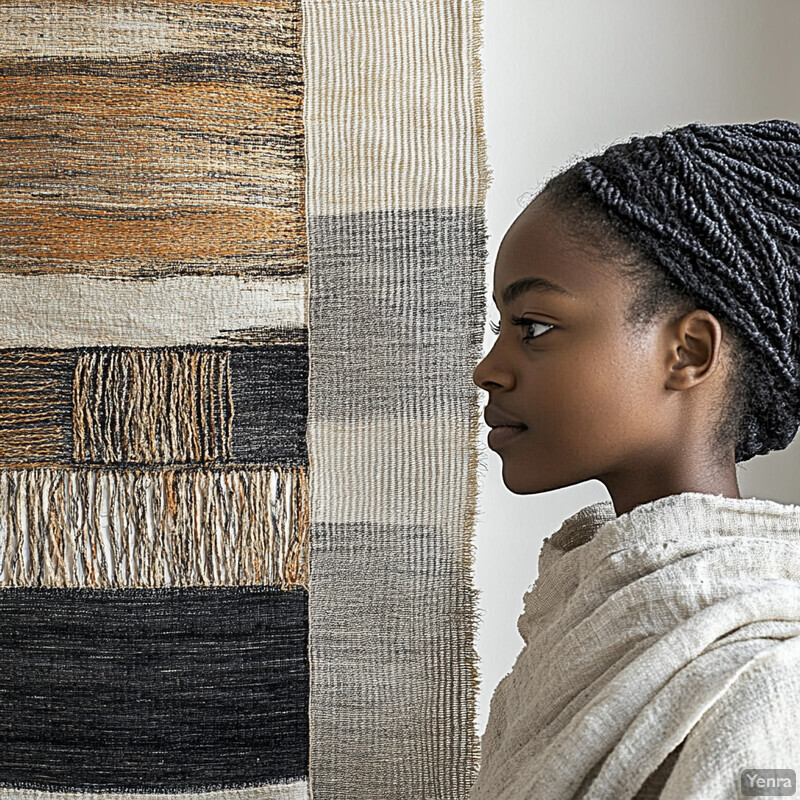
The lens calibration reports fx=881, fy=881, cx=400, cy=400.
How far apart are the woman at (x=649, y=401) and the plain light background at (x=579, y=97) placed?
0.58 m

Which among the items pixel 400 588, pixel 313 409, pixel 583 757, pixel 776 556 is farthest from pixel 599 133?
pixel 583 757

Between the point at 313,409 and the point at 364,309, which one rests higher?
the point at 364,309

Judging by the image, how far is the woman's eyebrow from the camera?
67cm

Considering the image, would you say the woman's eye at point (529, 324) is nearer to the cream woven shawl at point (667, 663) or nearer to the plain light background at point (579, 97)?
the cream woven shawl at point (667, 663)

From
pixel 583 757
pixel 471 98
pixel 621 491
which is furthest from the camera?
pixel 471 98

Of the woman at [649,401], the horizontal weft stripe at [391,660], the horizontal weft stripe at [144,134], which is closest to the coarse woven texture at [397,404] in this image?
the horizontal weft stripe at [391,660]

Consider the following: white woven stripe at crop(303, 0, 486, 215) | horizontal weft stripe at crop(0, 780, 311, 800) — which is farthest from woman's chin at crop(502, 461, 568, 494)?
horizontal weft stripe at crop(0, 780, 311, 800)

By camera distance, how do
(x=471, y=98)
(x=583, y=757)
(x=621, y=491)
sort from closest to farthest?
(x=583, y=757) < (x=621, y=491) < (x=471, y=98)

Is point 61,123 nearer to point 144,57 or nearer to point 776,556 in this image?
point 144,57

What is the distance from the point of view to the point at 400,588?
126cm

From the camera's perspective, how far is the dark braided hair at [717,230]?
2.11 feet

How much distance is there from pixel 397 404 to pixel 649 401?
631 mm

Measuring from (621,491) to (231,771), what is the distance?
83 cm

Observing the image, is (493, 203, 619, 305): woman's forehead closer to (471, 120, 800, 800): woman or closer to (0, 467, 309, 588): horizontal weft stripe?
(471, 120, 800, 800): woman
